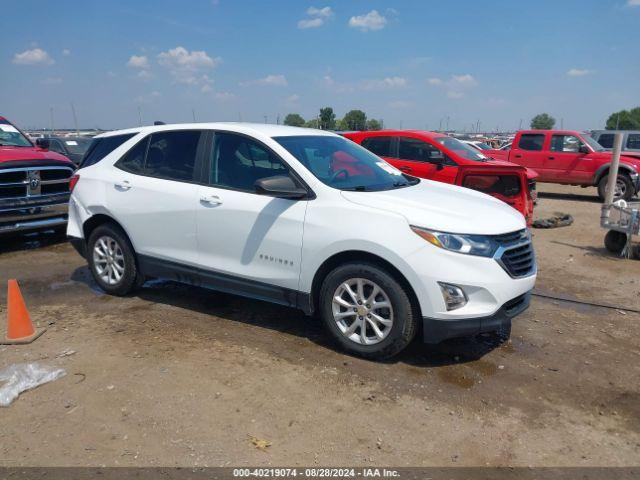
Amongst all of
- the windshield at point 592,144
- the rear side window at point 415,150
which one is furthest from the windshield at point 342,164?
the windshield at point 592,144

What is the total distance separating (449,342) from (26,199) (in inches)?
249

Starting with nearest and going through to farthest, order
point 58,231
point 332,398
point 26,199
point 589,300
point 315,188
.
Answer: point 332,398, point 315,188, point 589,300, point 26,199, point 58,231

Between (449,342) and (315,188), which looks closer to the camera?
(315,188)

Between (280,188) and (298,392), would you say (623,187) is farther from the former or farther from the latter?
(298,392)

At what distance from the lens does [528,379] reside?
3.79m

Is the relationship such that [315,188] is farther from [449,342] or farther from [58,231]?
[58,231]

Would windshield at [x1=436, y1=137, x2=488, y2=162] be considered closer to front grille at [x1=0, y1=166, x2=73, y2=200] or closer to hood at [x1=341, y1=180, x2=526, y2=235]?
hood at [x1=341, y1=180, x2=526, y2=235]

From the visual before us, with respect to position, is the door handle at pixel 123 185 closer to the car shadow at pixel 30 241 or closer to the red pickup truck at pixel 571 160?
the car shadow at pixel 30 241

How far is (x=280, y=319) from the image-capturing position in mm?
4891

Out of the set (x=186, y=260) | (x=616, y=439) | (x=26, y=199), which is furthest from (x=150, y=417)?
(x=26, y=199)

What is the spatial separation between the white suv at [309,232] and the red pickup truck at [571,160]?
1030cm

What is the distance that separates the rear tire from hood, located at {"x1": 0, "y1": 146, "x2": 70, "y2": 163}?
28.2 ft

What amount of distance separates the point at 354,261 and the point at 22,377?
2554mm

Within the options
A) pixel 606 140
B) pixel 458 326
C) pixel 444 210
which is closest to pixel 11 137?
pixel 444 210
